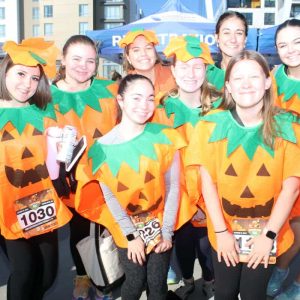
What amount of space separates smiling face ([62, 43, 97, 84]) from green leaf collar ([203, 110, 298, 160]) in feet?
3.92

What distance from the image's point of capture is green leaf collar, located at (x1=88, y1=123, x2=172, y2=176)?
8.05 ft

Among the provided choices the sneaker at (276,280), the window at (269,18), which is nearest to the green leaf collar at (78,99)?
the sneaker at (276,280)

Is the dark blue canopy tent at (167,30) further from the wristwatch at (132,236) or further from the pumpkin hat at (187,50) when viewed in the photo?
the wristwatch at (132,236)

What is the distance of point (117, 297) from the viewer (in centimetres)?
325

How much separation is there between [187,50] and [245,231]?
1.28 metres

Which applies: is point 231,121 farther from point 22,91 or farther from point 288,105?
point 22,91

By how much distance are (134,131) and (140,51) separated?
3.46ft

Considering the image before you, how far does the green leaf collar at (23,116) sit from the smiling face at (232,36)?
4.98 ft

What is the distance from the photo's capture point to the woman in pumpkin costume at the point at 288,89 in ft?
9.82

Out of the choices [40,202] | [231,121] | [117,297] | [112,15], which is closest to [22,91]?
[40,202]

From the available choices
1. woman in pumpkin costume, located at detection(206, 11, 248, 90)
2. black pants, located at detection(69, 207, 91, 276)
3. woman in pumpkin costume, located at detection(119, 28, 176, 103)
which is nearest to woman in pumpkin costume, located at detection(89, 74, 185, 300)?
black pants, located at detection(69, 207, 91, 276)

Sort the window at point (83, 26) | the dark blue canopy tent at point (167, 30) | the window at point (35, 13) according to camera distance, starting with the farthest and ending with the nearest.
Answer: the window at point (35, 13) < the window at point (83, 26) < the dark blue canopy tent at point (167, 30)

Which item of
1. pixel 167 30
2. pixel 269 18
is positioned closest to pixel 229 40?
pixel 167 30

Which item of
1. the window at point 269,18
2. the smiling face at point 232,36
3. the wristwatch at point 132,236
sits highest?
the window at point 269,18
